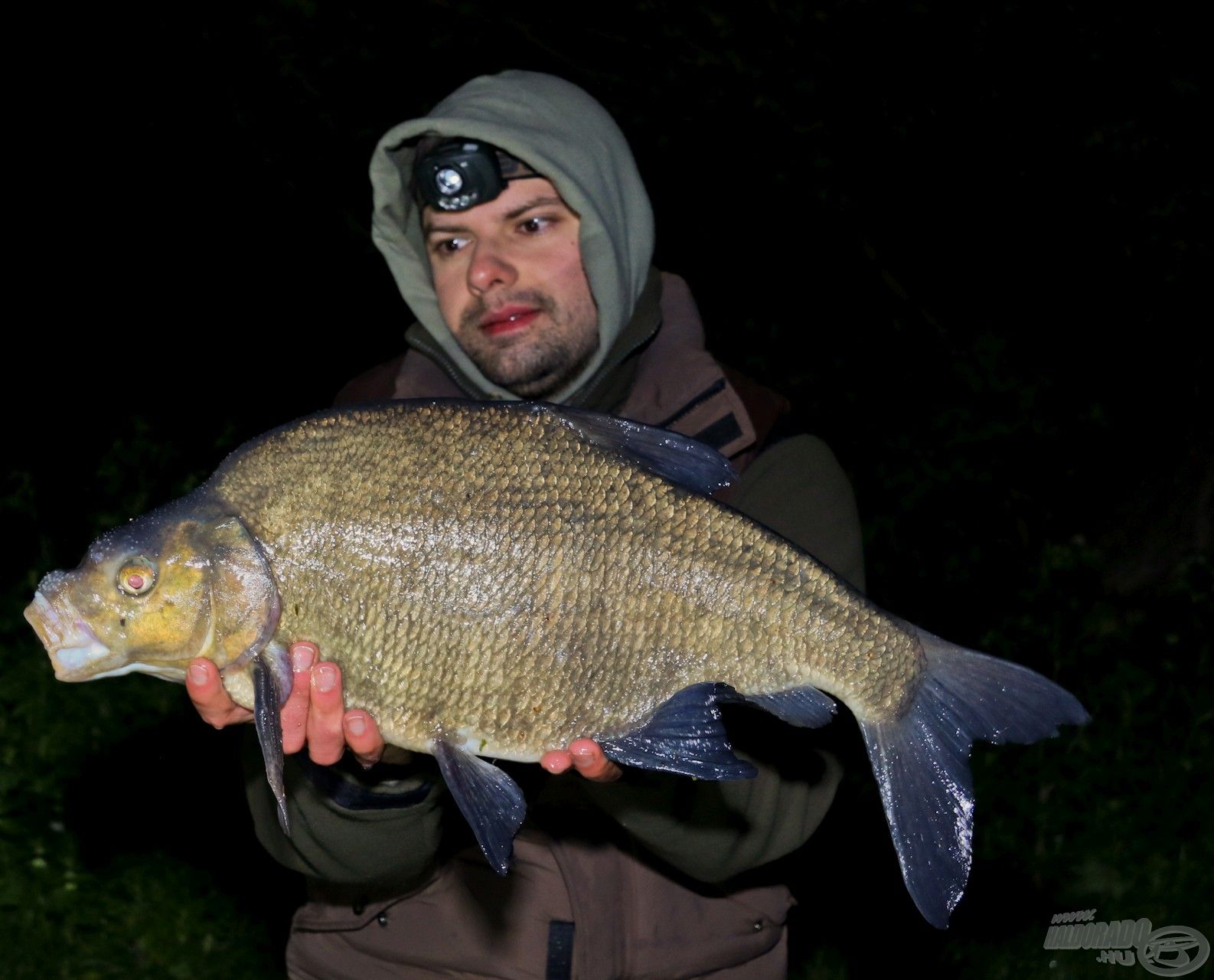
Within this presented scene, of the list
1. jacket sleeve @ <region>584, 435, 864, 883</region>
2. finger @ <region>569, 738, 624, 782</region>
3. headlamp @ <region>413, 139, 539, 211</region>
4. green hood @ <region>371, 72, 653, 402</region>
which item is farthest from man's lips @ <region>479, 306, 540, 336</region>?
finger @ <region>569, 738, 624, 782</region>

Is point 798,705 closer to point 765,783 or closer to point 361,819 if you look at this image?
point 765,783

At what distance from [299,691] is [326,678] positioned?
2.0 inches

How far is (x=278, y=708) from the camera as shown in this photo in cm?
199

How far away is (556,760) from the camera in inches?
79.5

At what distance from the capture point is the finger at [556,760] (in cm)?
202

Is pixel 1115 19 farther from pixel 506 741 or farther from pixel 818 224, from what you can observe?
pixel 506 741

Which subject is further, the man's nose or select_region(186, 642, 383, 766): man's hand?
Result: the man's nose

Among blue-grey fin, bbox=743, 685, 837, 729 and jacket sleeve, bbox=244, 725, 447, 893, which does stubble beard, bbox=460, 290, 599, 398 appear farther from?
blue-grey fin, bbox=743, 685, 837, 729

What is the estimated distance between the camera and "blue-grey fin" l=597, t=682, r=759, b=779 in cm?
196

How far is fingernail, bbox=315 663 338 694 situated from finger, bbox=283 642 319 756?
0.04 feet

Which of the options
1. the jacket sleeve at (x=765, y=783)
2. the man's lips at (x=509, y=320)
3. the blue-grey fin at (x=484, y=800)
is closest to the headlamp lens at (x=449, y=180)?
the man's lips at (x=509, y=320)
